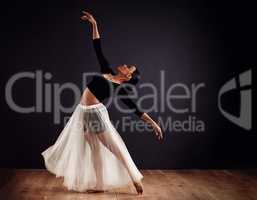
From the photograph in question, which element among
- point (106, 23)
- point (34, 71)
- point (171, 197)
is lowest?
point (171, 197)

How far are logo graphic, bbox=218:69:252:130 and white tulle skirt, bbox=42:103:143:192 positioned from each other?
217cm

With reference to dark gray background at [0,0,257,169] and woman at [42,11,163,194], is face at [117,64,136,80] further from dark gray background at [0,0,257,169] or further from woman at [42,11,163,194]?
dark gray background at [0,0,257,169]

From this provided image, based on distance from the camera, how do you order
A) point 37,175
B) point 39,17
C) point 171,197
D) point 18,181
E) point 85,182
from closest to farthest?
point 171,197, point 85,182, point 18,181, point 37,175, point 39,17

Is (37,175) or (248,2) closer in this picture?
(37,175)

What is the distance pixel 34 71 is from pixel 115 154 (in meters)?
2.09

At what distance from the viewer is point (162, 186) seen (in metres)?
5.71

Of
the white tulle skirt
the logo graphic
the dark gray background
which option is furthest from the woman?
the logo graphic

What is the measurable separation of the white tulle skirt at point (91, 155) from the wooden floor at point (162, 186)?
138 millimetres

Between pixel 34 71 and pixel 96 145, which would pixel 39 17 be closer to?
pixel 34 71

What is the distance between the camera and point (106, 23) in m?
6.91

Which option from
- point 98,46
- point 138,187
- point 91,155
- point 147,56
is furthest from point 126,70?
point 147,56

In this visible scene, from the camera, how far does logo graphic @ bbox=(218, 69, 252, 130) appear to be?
7113 mm

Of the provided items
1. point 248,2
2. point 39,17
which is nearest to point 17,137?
point 39,17

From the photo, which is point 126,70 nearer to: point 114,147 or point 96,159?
point 114,147
